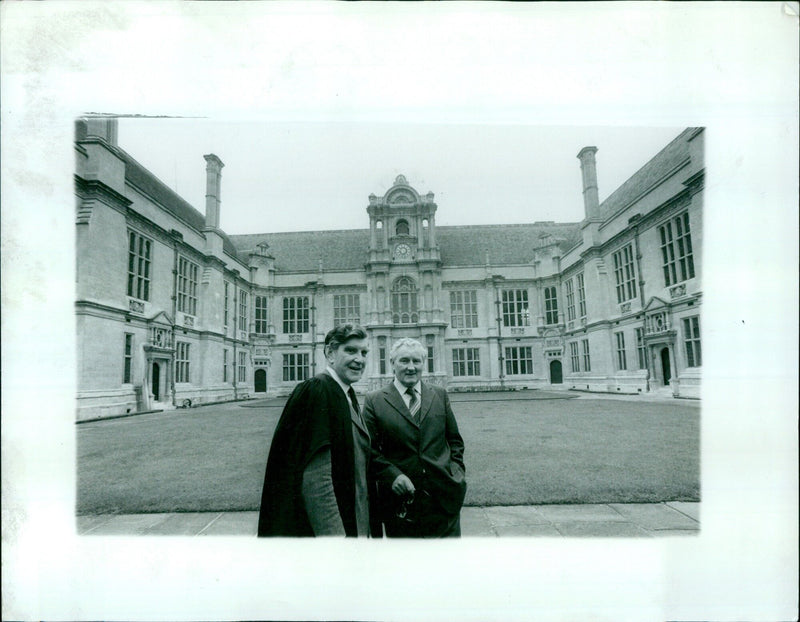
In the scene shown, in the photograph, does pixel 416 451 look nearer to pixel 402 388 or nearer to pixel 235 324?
pixel 402 388

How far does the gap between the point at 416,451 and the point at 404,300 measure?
9.27 ft

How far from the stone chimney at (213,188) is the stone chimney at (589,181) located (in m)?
3.78

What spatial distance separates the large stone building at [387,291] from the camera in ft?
12.7

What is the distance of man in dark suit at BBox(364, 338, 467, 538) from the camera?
231 centimetres

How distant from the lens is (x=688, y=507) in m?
3.22

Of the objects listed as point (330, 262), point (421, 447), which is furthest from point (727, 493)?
point (330, 262)

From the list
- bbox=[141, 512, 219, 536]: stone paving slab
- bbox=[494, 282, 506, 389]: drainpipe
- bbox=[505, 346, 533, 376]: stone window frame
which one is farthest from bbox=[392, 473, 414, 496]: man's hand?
bbox=[505, 346, 533, 376]: stone window frame

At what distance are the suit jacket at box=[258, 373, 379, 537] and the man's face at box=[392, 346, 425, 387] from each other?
1.95ft

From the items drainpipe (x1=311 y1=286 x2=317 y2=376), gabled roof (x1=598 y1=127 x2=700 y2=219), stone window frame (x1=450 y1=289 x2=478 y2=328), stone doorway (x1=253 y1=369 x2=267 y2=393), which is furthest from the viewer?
stone window frame (x1=450 y1=289 x2=478 y2=328)

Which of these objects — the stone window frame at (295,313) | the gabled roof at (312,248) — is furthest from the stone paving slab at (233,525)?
the gabled roof at (312,248)

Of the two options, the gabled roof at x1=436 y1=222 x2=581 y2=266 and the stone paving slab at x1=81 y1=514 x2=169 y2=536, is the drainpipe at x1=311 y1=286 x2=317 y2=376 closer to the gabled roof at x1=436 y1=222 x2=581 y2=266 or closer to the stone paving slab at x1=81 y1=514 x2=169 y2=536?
the gabled roof at x1=436 y1=222 x2=581 y2=266

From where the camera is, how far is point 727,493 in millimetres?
2955

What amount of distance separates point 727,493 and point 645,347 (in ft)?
8.91

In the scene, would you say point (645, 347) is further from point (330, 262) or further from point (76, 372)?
point (76, 372)
